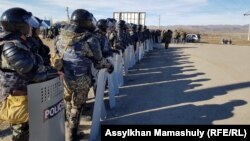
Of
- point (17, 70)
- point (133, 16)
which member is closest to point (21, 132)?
point (17, 70)

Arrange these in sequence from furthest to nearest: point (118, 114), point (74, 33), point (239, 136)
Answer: point (118, 114)
point (74, 33)
point (239, 136)

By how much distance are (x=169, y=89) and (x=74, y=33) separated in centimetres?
557

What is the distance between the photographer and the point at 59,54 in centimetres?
598

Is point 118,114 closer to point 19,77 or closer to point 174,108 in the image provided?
point 174,108

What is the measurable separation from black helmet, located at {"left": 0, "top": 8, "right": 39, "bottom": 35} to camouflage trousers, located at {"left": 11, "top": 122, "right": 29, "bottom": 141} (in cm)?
103

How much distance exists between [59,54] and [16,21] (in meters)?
1.87

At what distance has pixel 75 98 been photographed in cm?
593

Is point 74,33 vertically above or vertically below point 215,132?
above

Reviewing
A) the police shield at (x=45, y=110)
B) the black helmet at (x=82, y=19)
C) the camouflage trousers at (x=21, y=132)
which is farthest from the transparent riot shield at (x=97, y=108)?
A: the camouflage trousers at (x=21, y=132)

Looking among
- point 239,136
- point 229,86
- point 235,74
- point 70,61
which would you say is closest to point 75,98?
point 70,61

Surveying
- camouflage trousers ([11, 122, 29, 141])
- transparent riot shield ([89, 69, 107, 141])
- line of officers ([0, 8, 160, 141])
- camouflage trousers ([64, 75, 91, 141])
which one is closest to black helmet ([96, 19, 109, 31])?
line of officers ([0, 8, 160, 141])

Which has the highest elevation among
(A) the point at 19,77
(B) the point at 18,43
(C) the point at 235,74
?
(B) the point at 18,43

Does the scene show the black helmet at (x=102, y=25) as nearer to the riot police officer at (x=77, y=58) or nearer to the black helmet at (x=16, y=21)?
the riot police officer at (x=77, y=58)

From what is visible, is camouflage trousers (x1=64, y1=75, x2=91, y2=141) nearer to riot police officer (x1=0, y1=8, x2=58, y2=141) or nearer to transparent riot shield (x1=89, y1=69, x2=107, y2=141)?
transparent riot shield (x1=89, y1=69, x2=107, y2=141)
